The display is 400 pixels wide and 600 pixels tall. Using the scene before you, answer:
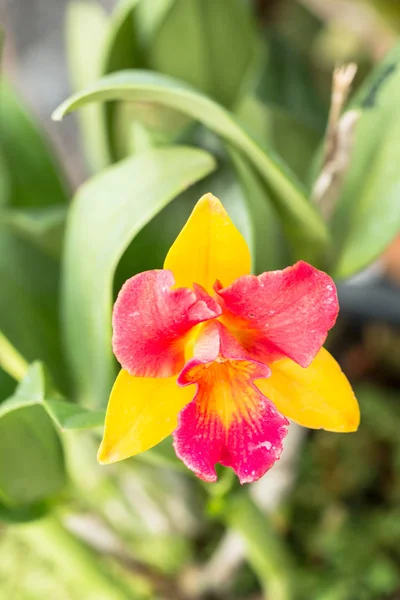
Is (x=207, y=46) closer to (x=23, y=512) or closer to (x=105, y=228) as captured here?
(x=105, y=228)

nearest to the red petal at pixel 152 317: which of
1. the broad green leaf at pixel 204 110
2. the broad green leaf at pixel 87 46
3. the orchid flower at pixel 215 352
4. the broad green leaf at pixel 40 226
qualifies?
the orchid flower at pixel 215 352

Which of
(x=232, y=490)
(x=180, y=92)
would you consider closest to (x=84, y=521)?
(x=232, y=490)

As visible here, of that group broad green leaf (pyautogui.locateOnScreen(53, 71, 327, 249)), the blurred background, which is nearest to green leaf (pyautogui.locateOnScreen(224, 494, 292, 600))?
the blurred background

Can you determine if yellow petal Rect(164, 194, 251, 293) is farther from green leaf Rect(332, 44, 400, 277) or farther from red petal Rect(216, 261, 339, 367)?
green leaf Rect(332, 44, 400, 277)

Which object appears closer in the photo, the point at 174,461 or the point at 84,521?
the point at 174,461

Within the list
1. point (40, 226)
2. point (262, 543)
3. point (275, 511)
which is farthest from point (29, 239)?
point (275, 511)

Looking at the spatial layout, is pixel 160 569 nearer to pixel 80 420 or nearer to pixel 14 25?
pixel 80 420
